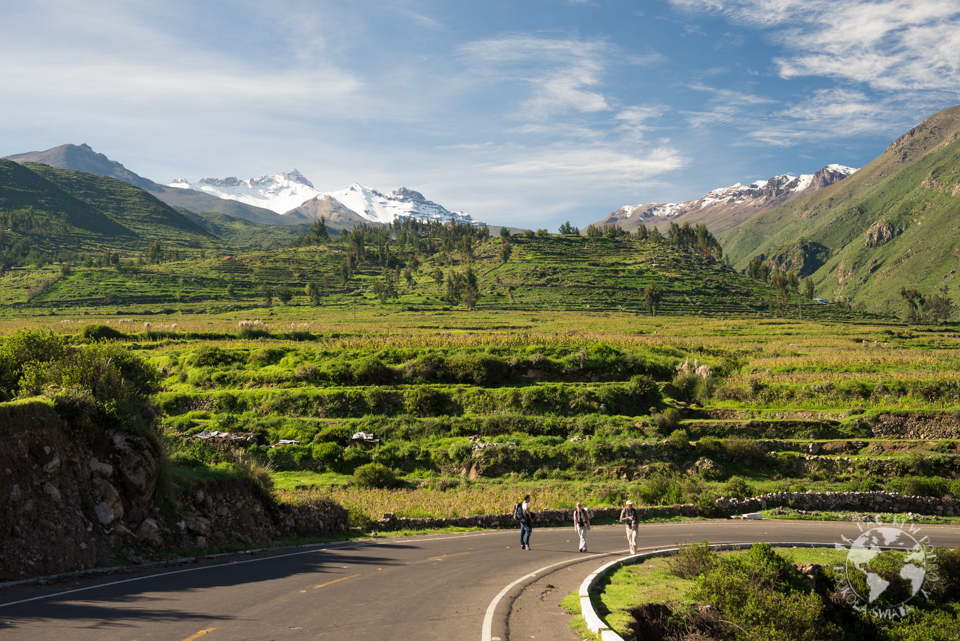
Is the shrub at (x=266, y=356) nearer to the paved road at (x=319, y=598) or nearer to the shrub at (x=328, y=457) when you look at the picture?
the shrub at (x=328, y=457)

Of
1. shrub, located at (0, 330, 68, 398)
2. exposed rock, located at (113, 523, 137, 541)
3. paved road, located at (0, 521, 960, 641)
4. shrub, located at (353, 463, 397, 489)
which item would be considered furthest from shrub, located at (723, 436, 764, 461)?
shrub, located at (0, 330, 68, 398)

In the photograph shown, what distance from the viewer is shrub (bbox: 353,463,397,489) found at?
103ft

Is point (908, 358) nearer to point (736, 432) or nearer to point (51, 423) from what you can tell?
point (736, 432)

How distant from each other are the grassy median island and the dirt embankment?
11.3 m

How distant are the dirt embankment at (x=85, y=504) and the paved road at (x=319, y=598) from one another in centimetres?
118

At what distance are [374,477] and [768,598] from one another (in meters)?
22.6

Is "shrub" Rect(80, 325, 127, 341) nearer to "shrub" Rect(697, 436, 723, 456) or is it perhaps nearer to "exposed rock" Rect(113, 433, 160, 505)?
"exposed rock" Rect(113, 433, 160, 505)

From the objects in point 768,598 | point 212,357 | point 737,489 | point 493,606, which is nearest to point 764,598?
point 768,598

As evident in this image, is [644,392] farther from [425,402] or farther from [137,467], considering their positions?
[137,467]

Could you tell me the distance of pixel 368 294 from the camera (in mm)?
159750

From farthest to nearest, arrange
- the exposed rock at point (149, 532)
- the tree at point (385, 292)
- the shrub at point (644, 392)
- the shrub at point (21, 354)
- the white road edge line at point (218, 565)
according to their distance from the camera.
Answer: the tree at point (385, 292) < the shrub at point (644, 392) < the shrub at point (21, 354) < the exposed rock at point (149, 532) < the white road edge line at point (218, 565)

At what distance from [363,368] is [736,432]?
2770 centimetres

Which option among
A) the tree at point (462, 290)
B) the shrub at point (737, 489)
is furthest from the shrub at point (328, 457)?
the tree at point (462, 290)

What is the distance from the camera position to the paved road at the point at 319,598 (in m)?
9.73
